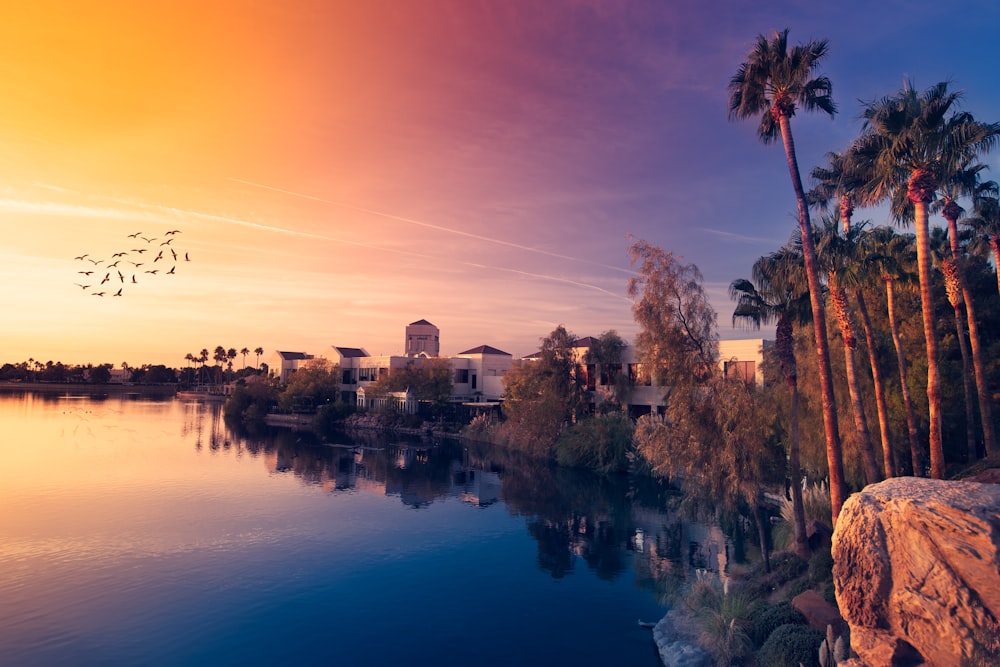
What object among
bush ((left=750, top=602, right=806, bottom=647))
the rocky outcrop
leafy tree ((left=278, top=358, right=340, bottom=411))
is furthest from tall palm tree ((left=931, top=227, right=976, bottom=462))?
leafy tree ((left=278, top=358, right=340, bottom=411))

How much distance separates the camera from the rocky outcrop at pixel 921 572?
30.3ft

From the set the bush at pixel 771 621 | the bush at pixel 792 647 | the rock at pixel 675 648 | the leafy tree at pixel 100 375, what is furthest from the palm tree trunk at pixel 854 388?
the leafy tree at pixel 100 375

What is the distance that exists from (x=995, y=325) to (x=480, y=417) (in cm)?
4864

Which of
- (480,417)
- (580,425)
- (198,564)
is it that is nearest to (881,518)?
Answer: (198,564)

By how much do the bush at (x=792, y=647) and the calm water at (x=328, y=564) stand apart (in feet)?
11.7

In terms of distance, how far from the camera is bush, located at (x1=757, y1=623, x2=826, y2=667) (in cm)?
1316

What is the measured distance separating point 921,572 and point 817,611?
5.38 metres

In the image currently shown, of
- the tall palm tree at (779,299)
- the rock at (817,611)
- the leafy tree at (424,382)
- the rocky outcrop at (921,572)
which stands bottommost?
the rock at (817,611)

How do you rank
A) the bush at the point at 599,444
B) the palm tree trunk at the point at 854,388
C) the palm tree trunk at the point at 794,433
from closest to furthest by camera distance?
the palm tree trunk at the point at 854,388 < the palm tree trunk at the point at 794,433 < the bush at the point at 599,444

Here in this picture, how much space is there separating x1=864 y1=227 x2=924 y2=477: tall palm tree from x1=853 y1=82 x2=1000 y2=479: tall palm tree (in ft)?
14.6

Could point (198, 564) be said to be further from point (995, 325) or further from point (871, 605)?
point (995, 325)

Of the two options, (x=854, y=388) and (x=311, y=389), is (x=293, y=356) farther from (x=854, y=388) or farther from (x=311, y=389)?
(x=854, y=388)

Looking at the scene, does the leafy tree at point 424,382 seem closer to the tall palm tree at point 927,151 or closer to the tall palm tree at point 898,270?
the tall palm tree at point 898,270

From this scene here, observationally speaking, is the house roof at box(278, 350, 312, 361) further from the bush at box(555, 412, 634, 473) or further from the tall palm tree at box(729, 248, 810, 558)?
the tall palm tree at box(729, 248, 810, 558)
